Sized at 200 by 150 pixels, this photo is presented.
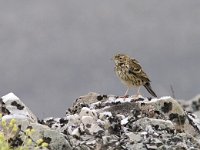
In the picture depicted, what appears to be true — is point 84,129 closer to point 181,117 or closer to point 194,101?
point 181,117

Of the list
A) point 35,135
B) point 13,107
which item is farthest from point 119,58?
point 35,135

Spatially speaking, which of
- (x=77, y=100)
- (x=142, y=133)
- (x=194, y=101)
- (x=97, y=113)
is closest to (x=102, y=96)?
(x=77, y=100)

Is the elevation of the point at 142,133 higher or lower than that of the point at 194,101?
lower

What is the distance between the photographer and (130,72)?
22250 millimetres

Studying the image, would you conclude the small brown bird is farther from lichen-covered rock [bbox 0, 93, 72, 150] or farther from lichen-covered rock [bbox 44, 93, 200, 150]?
lichen-covered rock [bbox 0, 93, 72, 150]

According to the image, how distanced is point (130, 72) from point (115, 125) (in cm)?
395

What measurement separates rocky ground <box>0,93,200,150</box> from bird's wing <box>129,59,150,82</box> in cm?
115

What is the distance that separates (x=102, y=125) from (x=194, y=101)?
2333cm

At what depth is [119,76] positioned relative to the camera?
2230 cm

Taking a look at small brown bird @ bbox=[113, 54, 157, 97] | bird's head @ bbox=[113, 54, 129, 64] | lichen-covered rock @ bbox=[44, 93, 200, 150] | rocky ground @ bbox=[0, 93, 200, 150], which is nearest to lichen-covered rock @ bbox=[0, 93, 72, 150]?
rocky ground @ bbox=[0, 93, 200, 150]

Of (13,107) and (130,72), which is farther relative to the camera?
(130,72)

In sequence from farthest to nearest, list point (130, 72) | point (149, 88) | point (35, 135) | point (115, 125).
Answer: point (149, 88)
point (130, 72)
point (115, 125)
point (35, 135)

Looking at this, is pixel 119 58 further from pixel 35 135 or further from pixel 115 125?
pixel 35 135

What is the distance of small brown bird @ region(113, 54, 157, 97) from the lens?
22219 millimetres
